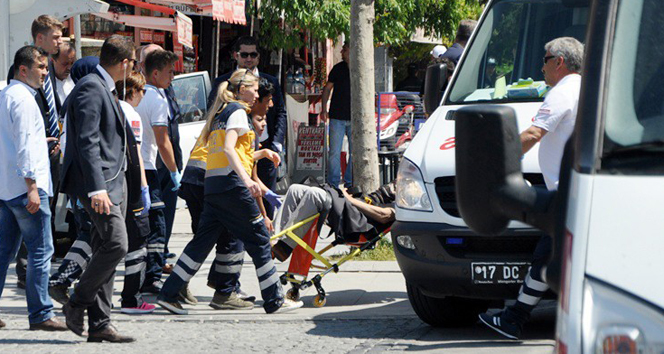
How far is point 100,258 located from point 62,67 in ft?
9.87

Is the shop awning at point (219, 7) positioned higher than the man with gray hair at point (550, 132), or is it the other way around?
the shop awning at point (219, 7)

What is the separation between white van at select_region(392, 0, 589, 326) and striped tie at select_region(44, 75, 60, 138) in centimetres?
292

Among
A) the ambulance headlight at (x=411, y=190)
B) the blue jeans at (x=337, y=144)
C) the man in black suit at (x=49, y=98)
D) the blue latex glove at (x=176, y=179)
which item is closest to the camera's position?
the ambulance headlight at (x=411, y=190)

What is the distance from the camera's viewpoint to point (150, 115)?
28.3 feet

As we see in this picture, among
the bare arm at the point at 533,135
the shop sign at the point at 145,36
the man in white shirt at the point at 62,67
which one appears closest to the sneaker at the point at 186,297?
the man in white shirt at the point at 62,67

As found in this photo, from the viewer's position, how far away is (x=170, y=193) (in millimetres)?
9148

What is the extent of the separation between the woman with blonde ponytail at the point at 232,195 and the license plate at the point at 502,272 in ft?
5.55

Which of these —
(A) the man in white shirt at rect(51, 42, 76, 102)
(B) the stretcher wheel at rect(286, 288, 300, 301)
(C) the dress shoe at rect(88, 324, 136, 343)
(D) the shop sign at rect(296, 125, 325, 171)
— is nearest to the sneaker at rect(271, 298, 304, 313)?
(B) the stretcher wheel at rect(286, 288, 300, 301)

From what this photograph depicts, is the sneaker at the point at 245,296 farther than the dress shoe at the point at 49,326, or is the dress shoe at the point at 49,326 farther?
the sneaker at the point at 245,296

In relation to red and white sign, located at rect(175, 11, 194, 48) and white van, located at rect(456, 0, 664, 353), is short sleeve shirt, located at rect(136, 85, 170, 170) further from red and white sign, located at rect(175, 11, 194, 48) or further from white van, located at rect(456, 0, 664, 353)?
white van, located at rect(456, 0, 664, 353)

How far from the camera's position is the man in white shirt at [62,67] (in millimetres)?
9227

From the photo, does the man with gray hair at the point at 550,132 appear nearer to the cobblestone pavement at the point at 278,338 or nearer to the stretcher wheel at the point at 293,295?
the cobblestone pavement at the point at 278,338

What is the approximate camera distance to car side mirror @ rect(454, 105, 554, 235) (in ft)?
9.07

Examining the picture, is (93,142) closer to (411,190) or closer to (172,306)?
(172,306)
